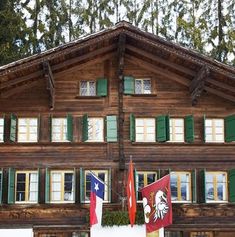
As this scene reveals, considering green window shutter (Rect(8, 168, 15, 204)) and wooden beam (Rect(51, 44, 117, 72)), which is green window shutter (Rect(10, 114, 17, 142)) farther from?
wooden beam (Rect(51, 44, 117, 72))

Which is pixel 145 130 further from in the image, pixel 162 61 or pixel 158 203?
pixel 158 203

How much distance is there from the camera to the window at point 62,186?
21.9 meters

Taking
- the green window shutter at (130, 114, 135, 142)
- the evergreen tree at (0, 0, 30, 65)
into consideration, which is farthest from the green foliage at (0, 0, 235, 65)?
the green window shutter at (130, 114, 135, 142)

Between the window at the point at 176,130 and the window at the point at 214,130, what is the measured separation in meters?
1.03

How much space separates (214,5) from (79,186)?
17.7 meters

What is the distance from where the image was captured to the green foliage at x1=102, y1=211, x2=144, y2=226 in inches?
837

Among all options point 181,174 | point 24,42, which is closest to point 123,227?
point 181,174

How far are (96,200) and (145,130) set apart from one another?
3952 mm

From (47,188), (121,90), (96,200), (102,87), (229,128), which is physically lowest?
(96,200)

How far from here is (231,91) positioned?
22922mm

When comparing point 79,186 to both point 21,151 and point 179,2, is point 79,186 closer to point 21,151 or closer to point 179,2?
point 21,151

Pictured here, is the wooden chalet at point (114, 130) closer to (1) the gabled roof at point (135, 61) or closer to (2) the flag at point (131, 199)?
(1) the gabled roof at point (135, 61)

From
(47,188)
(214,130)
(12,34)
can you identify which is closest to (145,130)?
(214,130)

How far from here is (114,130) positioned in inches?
879
